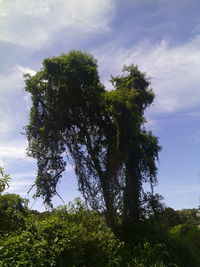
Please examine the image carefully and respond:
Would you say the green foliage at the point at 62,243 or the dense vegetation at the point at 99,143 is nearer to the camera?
the green foliage at the point at 62,243

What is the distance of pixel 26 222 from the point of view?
6.39 meters

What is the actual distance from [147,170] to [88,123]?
3.98 meters

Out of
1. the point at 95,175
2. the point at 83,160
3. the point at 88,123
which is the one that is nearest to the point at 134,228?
the point at 95,175

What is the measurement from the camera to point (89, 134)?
1526 centimetres

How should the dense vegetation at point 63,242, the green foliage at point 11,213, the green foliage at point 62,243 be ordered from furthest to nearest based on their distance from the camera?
1. the green foliage at point 11,213
2. the dense vegetation at point 63,242
3. the green foliage at point 62,243

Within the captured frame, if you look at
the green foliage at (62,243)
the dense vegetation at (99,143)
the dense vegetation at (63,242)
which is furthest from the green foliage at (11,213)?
the dense vegetation at (99,143)

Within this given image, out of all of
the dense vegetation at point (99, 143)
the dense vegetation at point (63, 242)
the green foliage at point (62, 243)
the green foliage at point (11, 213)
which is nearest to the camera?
the green foliage at point (62, 243)

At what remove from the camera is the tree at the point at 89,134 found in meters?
14.1

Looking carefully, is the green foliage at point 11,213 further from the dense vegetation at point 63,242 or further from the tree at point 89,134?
the tree at point 89,134

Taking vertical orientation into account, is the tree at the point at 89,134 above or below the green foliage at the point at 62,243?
above

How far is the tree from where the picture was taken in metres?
14.1

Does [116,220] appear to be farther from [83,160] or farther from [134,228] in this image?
[83,160]

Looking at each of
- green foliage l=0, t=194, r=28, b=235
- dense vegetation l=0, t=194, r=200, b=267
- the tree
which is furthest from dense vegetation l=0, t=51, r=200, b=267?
green foliage l=0, t=194, r=28, b=235

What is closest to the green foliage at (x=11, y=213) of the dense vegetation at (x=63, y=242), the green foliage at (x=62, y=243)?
the dense vegetation at (x=63, y=242)
